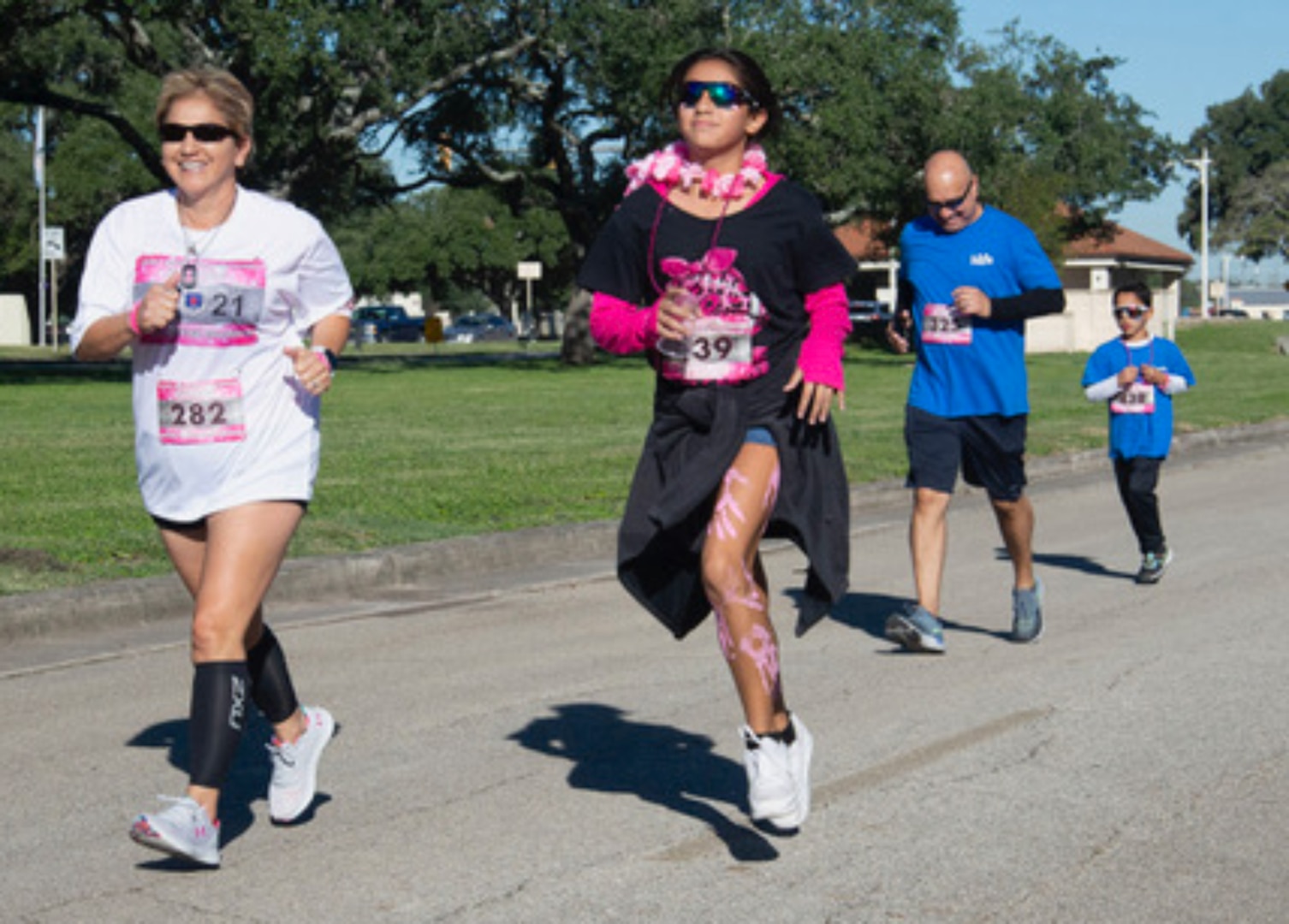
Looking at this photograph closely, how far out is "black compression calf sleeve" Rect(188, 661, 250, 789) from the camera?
4.97 m

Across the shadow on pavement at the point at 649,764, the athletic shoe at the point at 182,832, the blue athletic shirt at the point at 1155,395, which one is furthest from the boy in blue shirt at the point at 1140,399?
the athletic shoe at the point at 182,832

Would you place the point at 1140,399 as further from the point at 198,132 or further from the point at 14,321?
the point at 14,321

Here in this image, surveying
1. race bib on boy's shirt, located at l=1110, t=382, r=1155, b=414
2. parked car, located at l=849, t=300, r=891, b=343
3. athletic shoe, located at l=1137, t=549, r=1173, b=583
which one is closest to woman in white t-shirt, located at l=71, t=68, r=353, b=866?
athletic shoe, located at l=1137, t=549, r=1173, b=583

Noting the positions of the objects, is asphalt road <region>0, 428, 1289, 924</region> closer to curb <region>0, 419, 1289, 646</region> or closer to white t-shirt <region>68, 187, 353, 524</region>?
curb <region>0, 419, 1289, 646</region>

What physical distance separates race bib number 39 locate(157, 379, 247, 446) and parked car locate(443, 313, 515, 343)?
266 feet

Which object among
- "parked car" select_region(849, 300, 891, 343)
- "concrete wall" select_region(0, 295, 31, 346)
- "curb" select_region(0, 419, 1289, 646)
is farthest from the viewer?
"concrete wall" select_region(0, 295, 31, 346)

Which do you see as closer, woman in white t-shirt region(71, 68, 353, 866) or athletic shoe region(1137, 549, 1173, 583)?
woman in white t-shirt region(71, 68, 353, 866)

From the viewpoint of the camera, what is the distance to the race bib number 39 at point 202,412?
5.09 meters

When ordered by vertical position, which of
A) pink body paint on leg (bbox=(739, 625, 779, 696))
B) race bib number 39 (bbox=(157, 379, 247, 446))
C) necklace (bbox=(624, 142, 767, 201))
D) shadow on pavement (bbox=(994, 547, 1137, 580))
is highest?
necklace (bbox=(624, 142, 767, 201))

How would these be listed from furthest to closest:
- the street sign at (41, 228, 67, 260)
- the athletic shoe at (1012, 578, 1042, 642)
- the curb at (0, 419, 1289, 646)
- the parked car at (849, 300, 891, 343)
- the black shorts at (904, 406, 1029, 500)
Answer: the parked car at (849, 300, 891, 343) < the street sign at (41, 228, 67, 260) < the curb at (0, 419, 1289, 646) < the athletic shoe at (1012, 578, 1042, 642) < the black shorts at (904, 406, 1029, 500)

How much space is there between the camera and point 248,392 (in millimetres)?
5145

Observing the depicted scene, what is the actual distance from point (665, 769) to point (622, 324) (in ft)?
Result: 5.49

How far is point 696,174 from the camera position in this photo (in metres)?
5.18

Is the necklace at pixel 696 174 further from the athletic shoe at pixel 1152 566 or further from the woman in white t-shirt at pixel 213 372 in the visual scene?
the athletic shoe at pixel 1152 566
